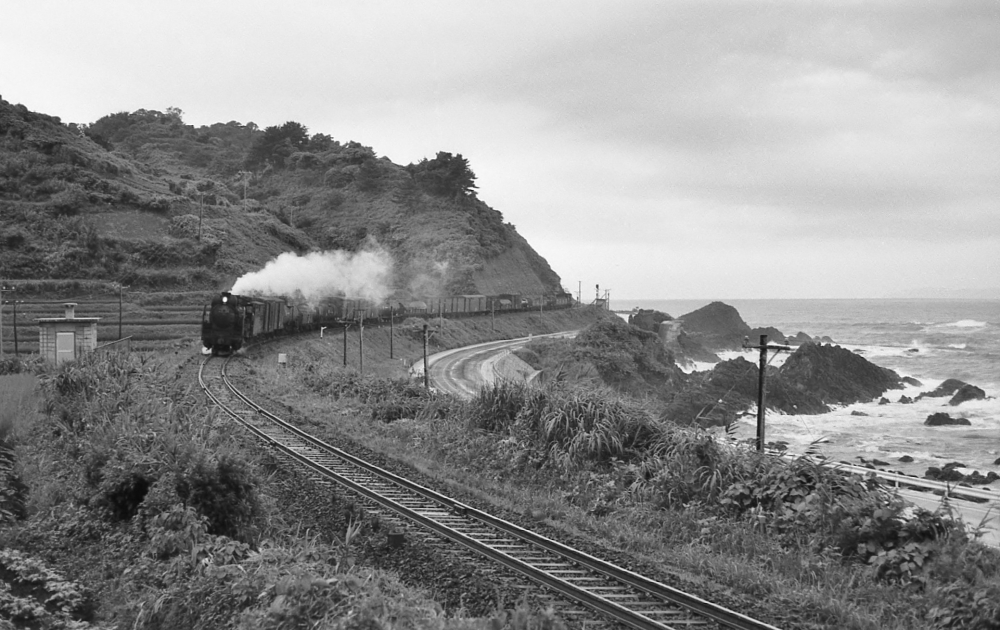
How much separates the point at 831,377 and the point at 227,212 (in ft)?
211

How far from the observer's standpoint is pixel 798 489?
12.4m

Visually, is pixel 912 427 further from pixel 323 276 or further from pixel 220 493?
pixel 323 276

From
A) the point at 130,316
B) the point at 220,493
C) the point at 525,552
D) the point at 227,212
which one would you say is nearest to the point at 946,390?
the point at 525,552

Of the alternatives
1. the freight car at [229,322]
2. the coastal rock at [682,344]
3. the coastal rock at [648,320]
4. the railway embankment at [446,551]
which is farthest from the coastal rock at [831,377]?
the railway embankment at [446,551]

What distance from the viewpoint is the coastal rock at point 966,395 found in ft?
153

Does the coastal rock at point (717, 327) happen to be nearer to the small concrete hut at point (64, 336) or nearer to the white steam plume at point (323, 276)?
the white steam plume at point (323, 276)

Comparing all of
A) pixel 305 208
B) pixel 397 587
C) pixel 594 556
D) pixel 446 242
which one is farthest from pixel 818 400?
pixel 305 208

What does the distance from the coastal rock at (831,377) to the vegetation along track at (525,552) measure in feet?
112

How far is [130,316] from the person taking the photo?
169 ft

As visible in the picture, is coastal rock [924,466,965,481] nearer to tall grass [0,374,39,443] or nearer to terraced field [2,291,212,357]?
tall grass [0,374,39,443]

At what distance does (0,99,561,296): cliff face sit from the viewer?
64.2m

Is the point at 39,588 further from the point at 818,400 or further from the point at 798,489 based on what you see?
the point at 818,400

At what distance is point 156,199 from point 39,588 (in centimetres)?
7330

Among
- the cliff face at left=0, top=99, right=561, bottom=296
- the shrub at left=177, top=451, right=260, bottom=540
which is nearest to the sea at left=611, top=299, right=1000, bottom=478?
the shrub at left=177, top=451, right=260, bottom=540
